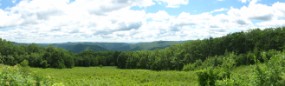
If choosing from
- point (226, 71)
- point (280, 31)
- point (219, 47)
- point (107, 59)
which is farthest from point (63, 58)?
point (226, 71)

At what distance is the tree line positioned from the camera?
288ft

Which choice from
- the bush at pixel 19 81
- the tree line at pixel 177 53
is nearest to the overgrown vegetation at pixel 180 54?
the tree line at pixel 177 53

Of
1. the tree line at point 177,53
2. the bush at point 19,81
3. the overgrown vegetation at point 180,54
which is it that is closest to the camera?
the bush at point 19,81

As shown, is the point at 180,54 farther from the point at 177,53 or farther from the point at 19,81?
the point at 19,81

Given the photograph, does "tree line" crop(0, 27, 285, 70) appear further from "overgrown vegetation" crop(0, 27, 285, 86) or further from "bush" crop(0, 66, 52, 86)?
"bush" crop(0, 66, 52, 86)

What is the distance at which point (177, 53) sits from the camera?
108 m

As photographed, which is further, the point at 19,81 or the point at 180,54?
the point at 180,54

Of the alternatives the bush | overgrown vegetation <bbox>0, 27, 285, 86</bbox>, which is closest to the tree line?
overgrown vegetation <bbox>0, 27, 285, 86</bbox>

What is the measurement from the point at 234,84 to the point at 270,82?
1.51m

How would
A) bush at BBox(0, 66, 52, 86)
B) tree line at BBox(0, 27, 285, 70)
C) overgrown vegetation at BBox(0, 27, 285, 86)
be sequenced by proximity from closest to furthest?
bush at BBox(0, 66, 52, 86), overgrown vegetation at BBox(0, 27, 285, 86), tree line at BBox(0, 27, 285, 70)

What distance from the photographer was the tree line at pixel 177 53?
8781 centimetres

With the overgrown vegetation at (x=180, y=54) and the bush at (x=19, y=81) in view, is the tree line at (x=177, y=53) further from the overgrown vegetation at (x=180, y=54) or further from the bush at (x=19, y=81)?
the bush at (x=19, y=81)

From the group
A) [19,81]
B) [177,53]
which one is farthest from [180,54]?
[19,81]

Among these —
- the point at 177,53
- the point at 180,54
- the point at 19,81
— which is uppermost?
the point at 19,81
